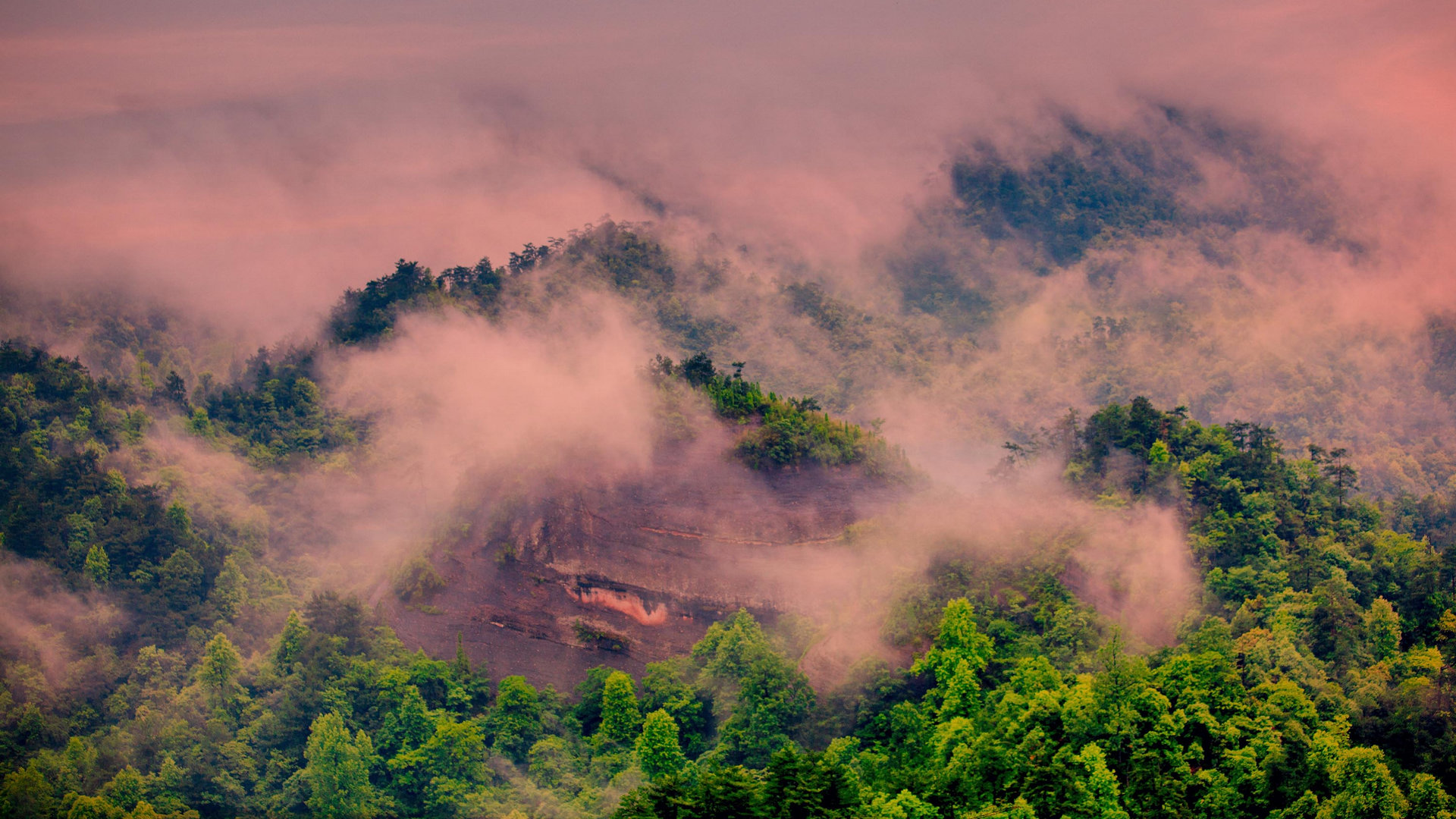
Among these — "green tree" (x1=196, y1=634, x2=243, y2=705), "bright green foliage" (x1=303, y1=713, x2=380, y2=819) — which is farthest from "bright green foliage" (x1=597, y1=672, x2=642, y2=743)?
"green tree" (x1=196, y1=634, x2=243, y2=705)

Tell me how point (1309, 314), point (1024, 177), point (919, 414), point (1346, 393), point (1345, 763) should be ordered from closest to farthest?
point (1345, 763) < point (919, 414) < point (1346, 393) < point (1309, 314) < point (1024, 177)

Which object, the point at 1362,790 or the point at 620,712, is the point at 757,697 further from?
the point at 1362,790

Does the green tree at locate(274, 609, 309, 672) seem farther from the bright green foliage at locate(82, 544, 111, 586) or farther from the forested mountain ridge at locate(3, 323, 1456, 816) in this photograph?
the bright green foliage at locate(82, 544, 111, 586)

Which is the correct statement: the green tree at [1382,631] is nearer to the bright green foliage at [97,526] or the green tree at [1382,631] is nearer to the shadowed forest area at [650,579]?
the shadowed forest area at [650,579]

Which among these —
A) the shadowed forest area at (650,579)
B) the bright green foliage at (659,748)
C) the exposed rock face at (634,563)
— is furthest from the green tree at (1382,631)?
the bright green foliage at (659,748)

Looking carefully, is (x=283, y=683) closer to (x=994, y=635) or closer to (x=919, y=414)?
(x=994, y=635)

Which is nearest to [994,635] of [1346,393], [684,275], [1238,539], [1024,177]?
[1238,539]

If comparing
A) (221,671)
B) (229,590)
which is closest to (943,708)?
(221,671)
